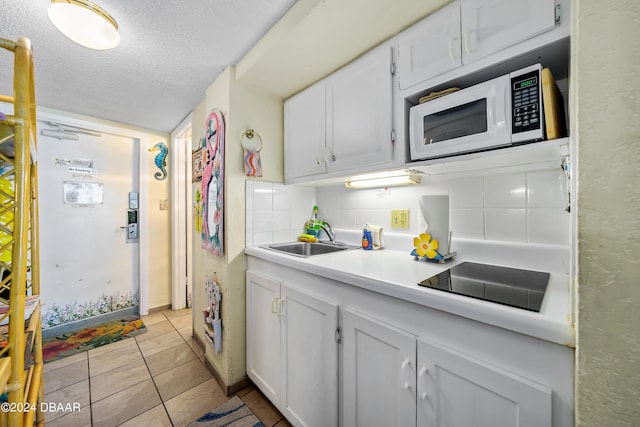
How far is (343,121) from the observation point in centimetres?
146

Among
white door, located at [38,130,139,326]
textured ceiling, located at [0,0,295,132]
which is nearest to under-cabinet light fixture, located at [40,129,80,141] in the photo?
white door, located at [38,130,139,326]

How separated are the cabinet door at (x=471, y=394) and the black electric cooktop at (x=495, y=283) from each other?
0.60 ft

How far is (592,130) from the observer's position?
0.45 m

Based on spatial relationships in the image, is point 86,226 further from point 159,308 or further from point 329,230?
point 329,230

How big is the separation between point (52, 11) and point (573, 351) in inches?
87.7

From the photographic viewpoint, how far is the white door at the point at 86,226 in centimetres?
236

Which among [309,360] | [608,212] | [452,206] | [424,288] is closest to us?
[608,212]

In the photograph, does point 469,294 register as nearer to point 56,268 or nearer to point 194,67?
point 194,67

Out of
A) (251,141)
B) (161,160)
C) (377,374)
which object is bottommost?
(377,374)

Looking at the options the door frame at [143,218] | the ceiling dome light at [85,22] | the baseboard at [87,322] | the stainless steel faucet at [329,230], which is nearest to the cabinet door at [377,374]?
the stainless steel faucet at [329,230]

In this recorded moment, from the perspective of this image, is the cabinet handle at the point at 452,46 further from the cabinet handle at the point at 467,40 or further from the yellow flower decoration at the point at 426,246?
the yellow flower decoration at the point at 426,246

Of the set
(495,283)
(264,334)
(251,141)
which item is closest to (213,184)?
(251,141)

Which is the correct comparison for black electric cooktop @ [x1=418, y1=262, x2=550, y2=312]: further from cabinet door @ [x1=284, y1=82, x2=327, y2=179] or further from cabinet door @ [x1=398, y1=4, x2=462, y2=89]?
cabinet door @ [x1=284, y1=82, x2=327, y2=179]

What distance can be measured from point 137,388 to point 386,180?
218 cm
